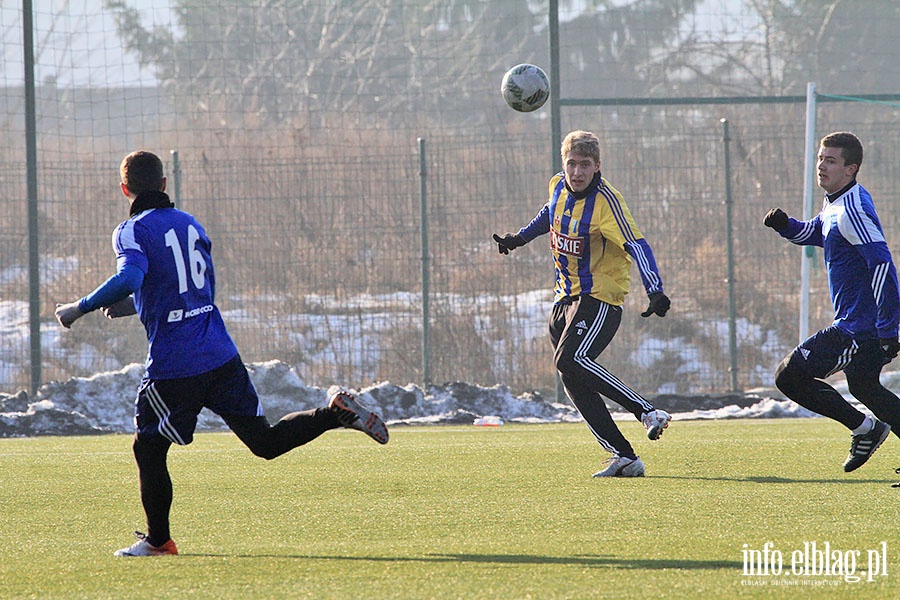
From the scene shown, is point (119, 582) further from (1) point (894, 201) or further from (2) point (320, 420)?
(1) point (894, 201)

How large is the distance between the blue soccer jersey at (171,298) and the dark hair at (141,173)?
0.35 feet

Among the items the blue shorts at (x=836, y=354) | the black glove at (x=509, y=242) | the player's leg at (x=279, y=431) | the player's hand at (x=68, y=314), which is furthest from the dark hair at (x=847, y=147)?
the player's hand at (x=68, y=314)

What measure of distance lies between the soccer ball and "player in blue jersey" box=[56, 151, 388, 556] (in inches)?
212

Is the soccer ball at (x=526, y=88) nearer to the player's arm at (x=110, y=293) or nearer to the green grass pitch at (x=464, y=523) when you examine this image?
the green grass pitch at (x=464, y=523)

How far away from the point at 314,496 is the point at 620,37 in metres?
13.0

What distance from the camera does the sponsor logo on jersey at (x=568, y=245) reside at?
7246mm

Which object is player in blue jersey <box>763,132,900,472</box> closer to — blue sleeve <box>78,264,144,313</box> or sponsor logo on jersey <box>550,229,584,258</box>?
sponsor logo on jersey <box>550,229,584,258</box>

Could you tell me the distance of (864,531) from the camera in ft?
15.0

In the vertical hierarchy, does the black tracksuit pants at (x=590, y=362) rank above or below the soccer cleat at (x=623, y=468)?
above

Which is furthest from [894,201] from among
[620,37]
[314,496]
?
[314,496]

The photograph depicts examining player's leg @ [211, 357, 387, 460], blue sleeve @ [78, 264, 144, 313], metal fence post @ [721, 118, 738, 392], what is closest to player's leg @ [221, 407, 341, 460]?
player's leg @ [211, 357, 387, 460]

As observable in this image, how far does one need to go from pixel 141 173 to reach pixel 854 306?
3451mm

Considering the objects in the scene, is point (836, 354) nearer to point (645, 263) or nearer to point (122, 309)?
point (645, 263)

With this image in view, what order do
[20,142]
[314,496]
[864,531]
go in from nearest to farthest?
[864,531] → [314,496] → [20,142]
